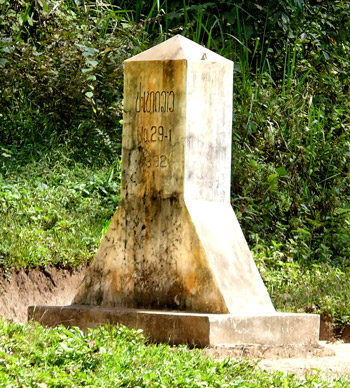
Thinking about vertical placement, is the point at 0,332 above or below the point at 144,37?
below

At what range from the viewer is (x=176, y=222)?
5.78m

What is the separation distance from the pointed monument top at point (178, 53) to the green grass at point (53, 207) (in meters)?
1.97

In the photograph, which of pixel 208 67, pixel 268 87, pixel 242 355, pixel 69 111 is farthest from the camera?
pixel 268 87

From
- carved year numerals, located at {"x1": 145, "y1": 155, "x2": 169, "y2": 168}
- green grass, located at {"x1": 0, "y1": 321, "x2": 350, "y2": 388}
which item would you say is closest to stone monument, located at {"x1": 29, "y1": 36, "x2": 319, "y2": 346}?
carved year numerals, located at {"x1": 145, "y1": 155, "x2": 169, "y2": 168}

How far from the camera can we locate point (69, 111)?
10.0 metres

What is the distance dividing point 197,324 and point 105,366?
1407 mm

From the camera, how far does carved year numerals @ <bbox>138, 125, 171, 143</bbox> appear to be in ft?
19.2

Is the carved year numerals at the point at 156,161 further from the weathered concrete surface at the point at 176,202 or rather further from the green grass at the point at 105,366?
the green grass at the point at 105,366

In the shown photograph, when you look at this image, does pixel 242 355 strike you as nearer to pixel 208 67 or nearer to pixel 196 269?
pixel 196 269

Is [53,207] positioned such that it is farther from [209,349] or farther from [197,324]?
[209,349]

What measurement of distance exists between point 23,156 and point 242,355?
15.9 feet

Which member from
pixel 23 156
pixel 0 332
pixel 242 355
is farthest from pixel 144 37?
pixel 0 332

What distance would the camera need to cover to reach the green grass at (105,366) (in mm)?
3688

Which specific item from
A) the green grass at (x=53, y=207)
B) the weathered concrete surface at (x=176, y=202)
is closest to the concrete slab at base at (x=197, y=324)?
the weathered concrete surface at (x=176, y=202)
